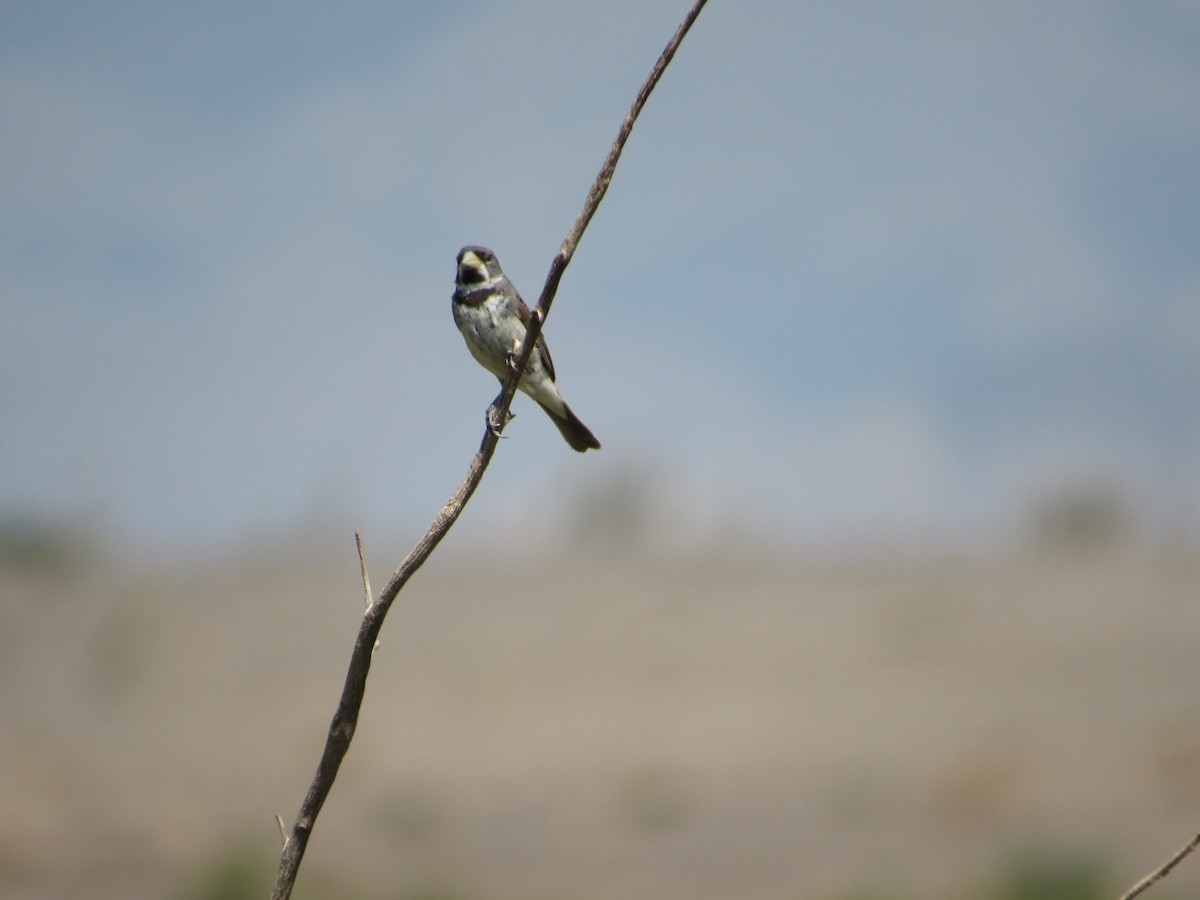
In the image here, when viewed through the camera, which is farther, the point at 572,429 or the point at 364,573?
the point at 572,429

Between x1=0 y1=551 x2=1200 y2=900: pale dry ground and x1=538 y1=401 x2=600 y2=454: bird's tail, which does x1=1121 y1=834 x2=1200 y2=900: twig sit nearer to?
x1=538 y1=401 x2=600 y2=454: bird's tail

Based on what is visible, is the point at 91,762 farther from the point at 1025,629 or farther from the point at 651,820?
the point at 1025,629

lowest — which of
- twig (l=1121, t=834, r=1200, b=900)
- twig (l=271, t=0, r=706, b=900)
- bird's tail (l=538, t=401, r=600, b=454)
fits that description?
twig (l=1121, t=834, r=1200, b=900)

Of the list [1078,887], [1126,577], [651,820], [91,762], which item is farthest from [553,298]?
[1126,577]

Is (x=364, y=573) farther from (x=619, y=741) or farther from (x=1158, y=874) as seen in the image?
(x=619, y=741)

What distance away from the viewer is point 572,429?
7102 mm

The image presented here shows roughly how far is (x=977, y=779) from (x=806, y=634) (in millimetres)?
6844

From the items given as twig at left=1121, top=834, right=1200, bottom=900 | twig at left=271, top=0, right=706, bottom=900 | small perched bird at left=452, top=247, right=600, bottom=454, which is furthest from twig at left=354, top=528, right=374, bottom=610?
small perched bird at left=452, top=247, right=600, bottom=454

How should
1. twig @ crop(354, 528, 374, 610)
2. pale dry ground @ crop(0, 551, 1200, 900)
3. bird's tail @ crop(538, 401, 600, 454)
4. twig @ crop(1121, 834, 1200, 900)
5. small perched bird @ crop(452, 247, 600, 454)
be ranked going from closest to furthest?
twig @ crop(1121, 834, 1200, 900) < twig @ crop(354, 528, 374, 610) < small perched bird @ crop(452, 247, 600, 454) < bird's tail @ crop(538, 401, 600, 454) < pale dry ground @ crop(0, 551, 1200, 900)

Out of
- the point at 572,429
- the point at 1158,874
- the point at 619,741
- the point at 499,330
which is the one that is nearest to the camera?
the point at 1158,874

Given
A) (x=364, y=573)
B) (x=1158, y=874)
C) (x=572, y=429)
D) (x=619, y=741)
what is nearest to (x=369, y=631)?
(x=364, y=573)

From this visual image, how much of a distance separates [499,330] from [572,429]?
36.3 inches

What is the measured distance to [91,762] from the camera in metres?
20.6

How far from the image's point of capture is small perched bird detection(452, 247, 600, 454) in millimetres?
6469
